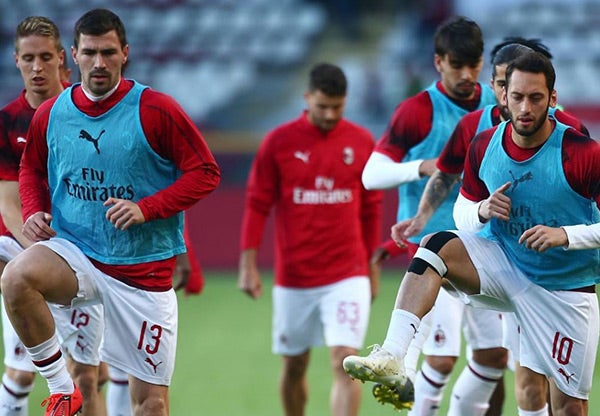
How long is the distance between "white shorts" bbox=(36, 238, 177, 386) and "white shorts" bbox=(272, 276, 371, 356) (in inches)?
84.8

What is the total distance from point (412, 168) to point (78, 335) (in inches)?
85.9

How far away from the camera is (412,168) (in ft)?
23.7

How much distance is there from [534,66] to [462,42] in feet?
5.00

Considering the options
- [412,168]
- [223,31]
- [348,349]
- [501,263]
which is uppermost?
[223,31]

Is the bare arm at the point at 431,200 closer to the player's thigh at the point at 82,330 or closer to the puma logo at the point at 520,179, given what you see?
the puma logo at the point at 520,179

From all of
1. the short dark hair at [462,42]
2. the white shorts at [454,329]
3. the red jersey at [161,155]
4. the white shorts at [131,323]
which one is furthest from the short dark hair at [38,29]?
the white shorts at [454,329]

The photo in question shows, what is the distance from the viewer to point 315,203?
341 inches

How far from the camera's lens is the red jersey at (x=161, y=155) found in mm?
6305

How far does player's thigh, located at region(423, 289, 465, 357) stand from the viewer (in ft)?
25.3

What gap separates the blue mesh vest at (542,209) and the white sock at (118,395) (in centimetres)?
285

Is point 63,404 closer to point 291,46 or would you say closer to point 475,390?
point 475,390

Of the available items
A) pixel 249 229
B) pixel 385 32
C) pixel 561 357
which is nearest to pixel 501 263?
pixel 561 357

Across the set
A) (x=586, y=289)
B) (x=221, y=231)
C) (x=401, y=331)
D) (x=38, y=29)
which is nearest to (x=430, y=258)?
(x=401, y=331)

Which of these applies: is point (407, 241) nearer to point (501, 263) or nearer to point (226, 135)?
point (501, 263)
